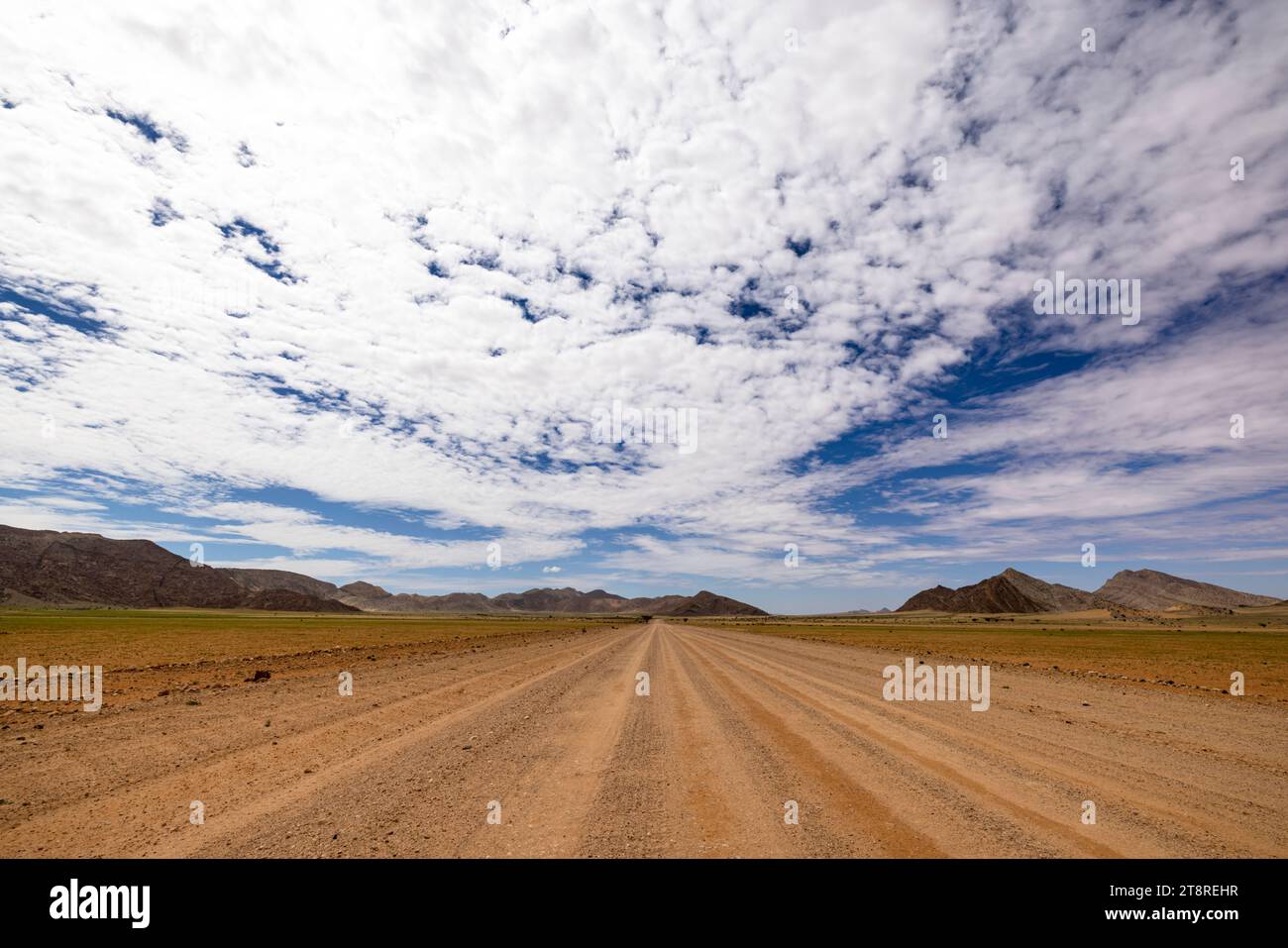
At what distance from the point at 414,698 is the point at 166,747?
265 inches

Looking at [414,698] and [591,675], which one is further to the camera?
[591,675]

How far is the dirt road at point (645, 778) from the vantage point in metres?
6.28

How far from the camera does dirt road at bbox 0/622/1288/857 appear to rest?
247 inches

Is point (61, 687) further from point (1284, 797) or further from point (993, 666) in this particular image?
point (993, 666)

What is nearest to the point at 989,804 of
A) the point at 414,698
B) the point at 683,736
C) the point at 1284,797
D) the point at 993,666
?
the point at 1284,797

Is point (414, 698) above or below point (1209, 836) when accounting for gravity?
below

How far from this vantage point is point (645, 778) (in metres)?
8.69

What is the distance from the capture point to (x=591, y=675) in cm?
2381
